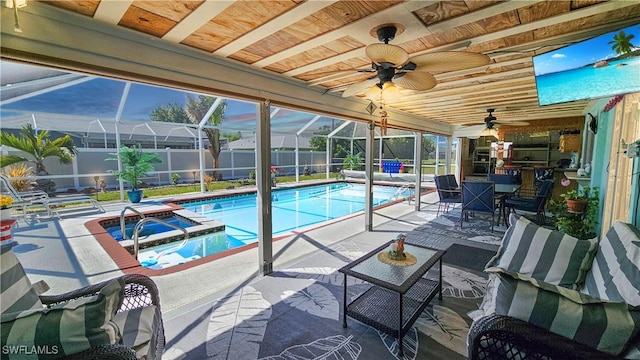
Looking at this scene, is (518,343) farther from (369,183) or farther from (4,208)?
(4,208)

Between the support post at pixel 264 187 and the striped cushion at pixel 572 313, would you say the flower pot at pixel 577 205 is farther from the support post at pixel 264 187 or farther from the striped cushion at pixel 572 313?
the support post at pixel 264 187

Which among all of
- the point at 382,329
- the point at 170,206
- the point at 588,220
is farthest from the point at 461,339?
the point at 170,206

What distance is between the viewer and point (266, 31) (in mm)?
1930

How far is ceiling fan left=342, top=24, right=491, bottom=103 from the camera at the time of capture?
1698 millimetres

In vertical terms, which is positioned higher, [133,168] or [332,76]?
[332,76]

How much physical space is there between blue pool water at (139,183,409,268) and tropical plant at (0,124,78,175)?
3.48m

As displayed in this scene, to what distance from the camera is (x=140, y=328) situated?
144cm

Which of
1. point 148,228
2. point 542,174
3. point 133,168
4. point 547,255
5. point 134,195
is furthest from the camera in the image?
point 133,168

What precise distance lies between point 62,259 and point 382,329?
13.9ft

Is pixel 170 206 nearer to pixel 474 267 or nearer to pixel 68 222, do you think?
pixel 68 222

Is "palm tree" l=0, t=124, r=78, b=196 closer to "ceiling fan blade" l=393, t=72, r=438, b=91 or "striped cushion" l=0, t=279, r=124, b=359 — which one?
"striped cushion" l=0, t=279, r=124, b=359

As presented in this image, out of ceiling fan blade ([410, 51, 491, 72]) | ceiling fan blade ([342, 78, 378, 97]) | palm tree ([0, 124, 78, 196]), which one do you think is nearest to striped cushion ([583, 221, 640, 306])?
ceiling fan blade ([410, 51, 491, 72])

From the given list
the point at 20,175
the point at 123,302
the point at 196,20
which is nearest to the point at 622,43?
the point at 196,20

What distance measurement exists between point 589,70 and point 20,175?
10251 mm
